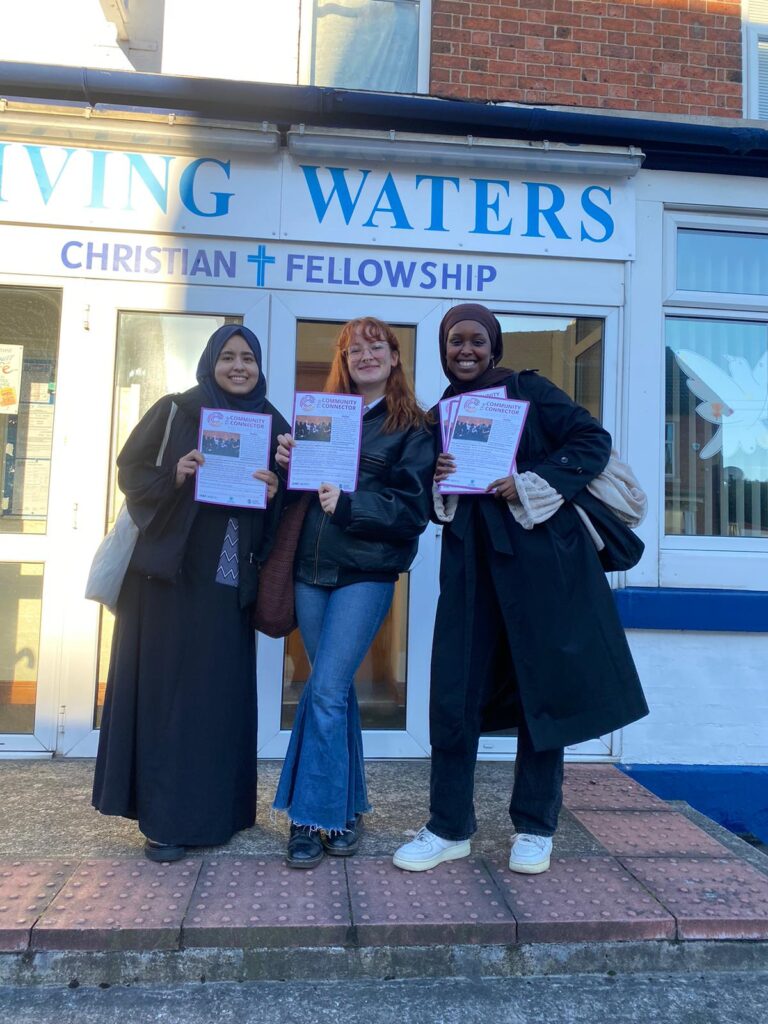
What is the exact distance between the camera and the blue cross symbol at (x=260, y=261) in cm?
414

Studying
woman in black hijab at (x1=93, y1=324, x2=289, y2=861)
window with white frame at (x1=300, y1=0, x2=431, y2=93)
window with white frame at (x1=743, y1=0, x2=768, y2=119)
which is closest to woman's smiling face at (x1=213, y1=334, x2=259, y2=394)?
woman in black hijab at (x1=93, y1=324, x2=289, y2=861)

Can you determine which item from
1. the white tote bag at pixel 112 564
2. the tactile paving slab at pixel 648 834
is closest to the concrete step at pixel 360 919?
the tactile paving slab at pixel 648 834

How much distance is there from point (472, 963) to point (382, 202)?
11.5ft

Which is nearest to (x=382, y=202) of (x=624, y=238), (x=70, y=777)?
(x=624, y=238)

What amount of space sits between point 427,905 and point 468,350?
1.89m

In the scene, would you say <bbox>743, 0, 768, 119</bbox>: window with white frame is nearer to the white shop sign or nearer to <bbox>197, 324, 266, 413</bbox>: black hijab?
Answer: the white shop sign

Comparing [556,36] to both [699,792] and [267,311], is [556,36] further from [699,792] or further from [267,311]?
[699,792]

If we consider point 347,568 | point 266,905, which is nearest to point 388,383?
point 347,568

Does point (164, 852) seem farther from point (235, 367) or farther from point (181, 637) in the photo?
point (235, 367)

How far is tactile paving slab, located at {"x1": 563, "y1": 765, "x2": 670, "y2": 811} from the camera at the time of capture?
3.59m

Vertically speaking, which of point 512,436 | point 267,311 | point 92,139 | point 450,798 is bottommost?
point 450,798

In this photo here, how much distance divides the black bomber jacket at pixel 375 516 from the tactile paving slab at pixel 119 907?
1132mm

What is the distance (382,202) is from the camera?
418cm

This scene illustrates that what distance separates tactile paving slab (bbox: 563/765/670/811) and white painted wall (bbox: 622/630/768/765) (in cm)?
23
